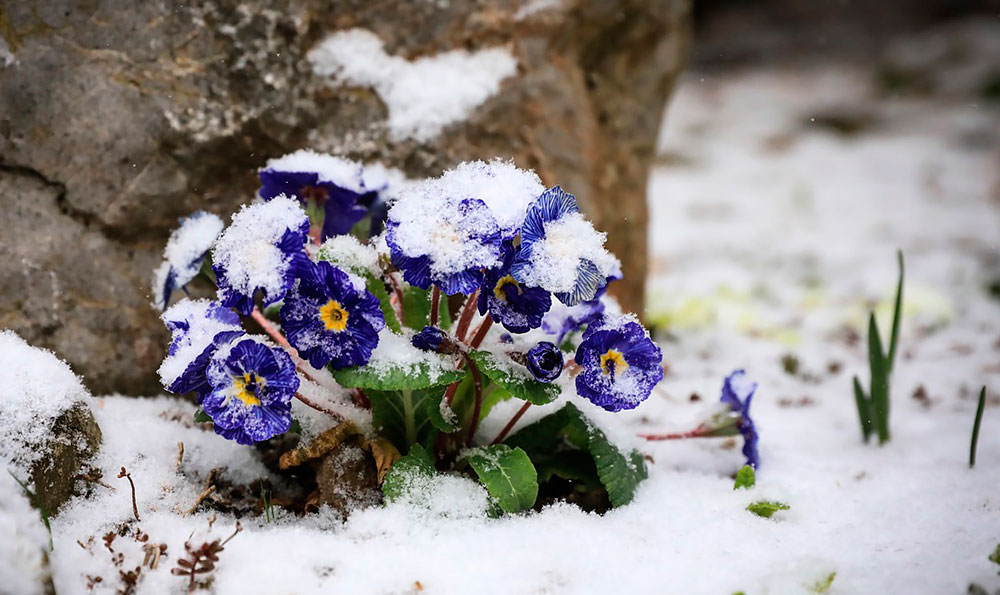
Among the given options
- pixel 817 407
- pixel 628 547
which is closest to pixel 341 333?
pixel 628 547

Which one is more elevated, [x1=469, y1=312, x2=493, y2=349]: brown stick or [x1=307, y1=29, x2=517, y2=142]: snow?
[x1=307, y1=29, x2=517, y2=142]: snow

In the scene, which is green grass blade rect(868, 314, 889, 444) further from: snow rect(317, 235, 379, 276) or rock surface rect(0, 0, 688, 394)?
snow rect(317, 235, 379, 276)

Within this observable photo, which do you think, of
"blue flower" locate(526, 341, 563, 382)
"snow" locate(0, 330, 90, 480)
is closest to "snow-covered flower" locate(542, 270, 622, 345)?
"blue flower" locate(526, 341, 563, 382)

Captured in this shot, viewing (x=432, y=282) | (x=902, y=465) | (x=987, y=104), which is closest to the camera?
(x=432, y=282)

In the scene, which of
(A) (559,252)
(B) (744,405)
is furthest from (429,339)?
(B) (744,405)

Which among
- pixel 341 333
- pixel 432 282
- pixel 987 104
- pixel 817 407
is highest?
pixel 987 104

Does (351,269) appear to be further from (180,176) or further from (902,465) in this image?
(902,465)
